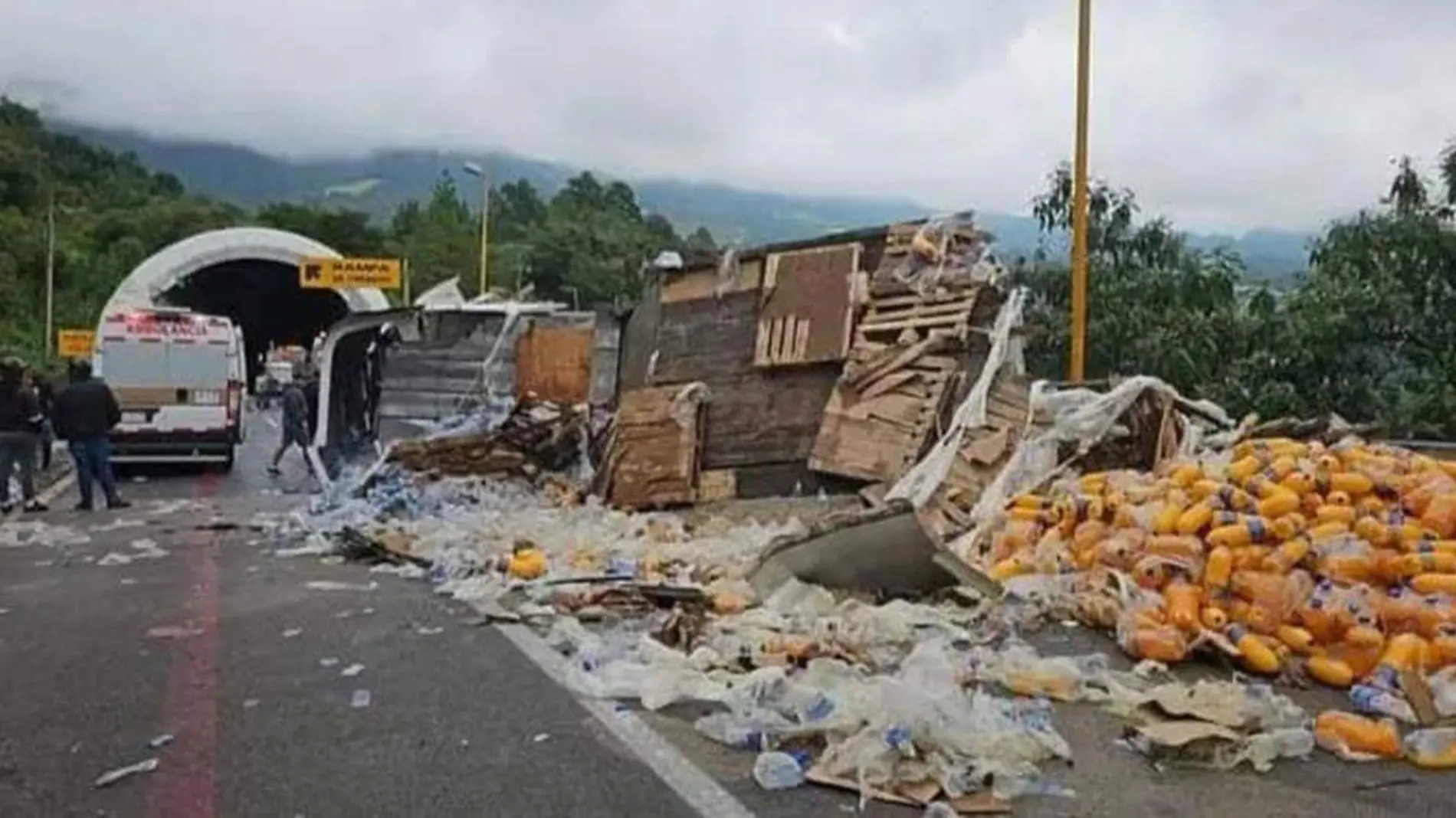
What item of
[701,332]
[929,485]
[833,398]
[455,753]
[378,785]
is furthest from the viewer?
[701,332]

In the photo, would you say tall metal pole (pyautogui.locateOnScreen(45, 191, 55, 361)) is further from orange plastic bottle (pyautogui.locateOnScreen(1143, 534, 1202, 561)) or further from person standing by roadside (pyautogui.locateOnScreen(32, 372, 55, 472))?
orange plastic bottle (pyautogui.locateOnScreen(1143, 534, 1202, 561))

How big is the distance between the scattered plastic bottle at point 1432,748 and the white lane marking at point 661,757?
2.67 metres

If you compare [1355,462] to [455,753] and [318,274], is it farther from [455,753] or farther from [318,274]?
[318,274]

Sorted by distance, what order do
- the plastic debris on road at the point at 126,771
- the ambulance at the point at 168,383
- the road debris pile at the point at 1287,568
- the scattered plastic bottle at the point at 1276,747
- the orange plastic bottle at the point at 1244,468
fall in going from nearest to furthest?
1. the plastic debris on road at the point at 126,771
2. the scattered plastic bottle at the point at 1276,747
3. the road debris pile at the point at 1287,568
4. the orange plastic bottle at the point at 1244,468
5. the ambulance at the point at 168,383

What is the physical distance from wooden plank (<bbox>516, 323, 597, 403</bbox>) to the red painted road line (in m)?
8.76

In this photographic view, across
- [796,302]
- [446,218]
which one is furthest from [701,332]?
[446,218]

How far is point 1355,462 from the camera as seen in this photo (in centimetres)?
873

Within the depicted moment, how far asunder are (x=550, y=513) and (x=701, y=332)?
2780 millimetres

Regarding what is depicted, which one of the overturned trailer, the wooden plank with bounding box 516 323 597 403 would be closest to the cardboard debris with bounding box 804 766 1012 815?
the overturned trailer

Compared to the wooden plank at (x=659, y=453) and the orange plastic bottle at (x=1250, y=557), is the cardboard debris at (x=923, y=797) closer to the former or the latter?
the orange plastic bottle at (x=1250, y=557)

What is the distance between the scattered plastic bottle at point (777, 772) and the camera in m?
5.12

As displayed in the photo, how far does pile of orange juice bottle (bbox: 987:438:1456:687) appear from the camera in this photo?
7008 mm

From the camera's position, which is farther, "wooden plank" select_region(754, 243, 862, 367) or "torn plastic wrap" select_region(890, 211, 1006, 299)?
"wooden plank" select_region(754, 243, 862, 367)

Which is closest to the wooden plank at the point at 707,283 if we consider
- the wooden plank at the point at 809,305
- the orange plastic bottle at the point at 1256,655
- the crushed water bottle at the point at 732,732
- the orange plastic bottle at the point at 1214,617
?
the wooden plank at the point at 809,305
